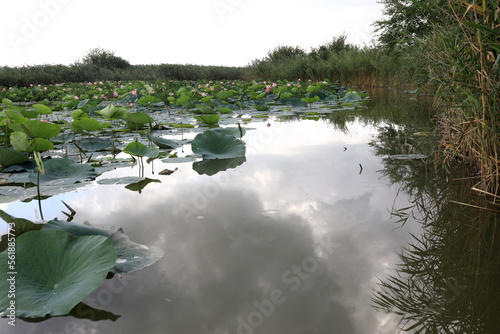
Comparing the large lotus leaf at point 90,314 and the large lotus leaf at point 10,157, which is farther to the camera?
the large lotus leaf at point 10,157

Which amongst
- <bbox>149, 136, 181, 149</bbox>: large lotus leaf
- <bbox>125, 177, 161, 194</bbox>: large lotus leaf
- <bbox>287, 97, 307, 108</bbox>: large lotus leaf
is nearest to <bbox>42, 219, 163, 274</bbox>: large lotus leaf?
<bbox>125, 177, 161, 194</bbox>: large lotus leaf

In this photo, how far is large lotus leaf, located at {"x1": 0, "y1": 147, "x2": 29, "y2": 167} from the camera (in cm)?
177

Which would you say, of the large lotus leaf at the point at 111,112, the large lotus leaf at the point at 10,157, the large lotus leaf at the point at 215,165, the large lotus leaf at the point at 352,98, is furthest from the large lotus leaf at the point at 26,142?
the large lotus leaf at the point at 352,98

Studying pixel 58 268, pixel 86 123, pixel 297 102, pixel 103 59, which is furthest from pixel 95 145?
pixel 103 59

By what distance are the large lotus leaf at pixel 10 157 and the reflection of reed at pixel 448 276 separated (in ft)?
5.91

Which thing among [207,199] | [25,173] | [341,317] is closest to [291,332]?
[341,317]

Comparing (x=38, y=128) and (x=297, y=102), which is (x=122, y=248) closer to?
(x=38, y=128)

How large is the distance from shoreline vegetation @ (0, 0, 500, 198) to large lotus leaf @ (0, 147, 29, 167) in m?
1.98

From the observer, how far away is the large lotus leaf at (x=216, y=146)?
2.12 meters

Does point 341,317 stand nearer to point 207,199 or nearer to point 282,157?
point 207,199

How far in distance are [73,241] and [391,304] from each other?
0.75 m

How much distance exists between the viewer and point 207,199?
143 cm

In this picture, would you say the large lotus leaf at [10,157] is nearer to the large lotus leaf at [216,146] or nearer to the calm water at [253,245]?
the calm water at [253,245]

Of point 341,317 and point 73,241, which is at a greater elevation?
point 73,241
